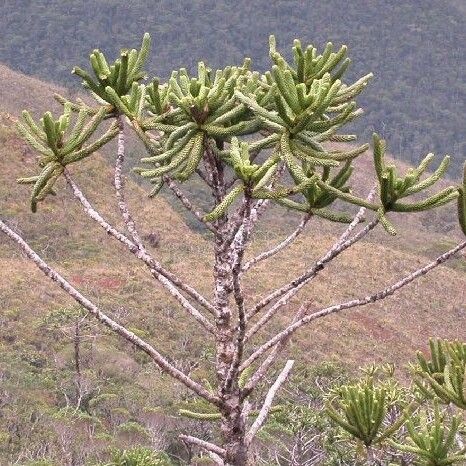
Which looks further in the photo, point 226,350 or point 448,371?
point 448,371

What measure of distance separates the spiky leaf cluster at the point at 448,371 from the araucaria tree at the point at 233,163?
102 centimetres

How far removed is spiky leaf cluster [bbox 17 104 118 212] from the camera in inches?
121

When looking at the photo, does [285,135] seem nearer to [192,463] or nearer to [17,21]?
[192,463]

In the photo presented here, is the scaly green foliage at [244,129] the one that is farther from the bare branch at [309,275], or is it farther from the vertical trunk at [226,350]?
the vertical trunk at [226,350]

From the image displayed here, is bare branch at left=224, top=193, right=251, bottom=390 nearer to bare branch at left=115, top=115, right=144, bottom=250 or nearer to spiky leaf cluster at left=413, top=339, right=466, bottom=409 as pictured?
bare branch at left=115, top=115, right=144, bottom=250

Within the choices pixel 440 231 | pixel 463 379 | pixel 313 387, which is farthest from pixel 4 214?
pixel 440 231

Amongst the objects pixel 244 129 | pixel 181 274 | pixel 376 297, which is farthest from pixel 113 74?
pixel 181 274

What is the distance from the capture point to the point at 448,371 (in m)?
4.22

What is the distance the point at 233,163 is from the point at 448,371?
2.08 metres

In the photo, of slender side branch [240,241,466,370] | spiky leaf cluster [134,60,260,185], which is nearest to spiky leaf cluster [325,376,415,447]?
slender side branch [240,241,466,370]

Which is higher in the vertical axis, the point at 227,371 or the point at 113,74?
the point at 113,74

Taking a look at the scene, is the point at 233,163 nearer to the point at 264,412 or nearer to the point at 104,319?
the point at 104,319

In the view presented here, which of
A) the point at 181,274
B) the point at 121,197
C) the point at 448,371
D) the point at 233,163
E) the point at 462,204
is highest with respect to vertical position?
the point at 462,204

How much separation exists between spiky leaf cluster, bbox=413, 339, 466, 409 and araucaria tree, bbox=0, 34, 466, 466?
3.36ft
